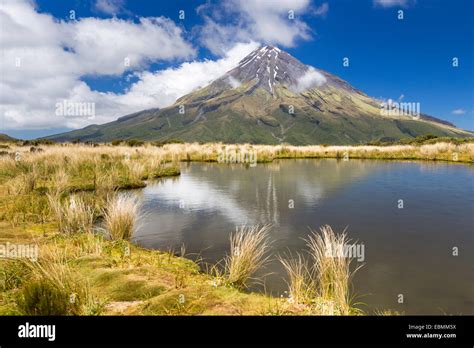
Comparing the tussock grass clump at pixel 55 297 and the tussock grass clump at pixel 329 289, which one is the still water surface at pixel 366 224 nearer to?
the tussock grass clump at pixel 329 289

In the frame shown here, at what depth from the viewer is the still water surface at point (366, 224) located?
21.5 ft

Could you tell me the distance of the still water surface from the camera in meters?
6.57

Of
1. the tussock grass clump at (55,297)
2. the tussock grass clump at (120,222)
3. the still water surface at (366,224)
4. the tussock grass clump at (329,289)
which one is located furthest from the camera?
the tussock grass clump at (120,222)

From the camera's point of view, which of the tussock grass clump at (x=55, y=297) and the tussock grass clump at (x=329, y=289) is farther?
the tussock grass clump at (x=329, y=289)

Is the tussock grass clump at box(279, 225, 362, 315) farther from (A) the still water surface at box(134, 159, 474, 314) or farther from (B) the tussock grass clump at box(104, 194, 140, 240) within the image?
(B) the tussock grass clump at box(104, 194, 140, 240)

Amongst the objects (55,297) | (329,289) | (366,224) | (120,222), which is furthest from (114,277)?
(366,224)

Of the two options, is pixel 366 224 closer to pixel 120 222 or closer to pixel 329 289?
pixel 329 289

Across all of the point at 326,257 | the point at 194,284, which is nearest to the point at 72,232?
the point at 194,284

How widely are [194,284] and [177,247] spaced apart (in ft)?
9.81

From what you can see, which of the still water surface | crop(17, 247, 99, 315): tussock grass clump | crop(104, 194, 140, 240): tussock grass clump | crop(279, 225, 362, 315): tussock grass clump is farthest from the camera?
crop(104, 194, 140, 240): tussock grass clump

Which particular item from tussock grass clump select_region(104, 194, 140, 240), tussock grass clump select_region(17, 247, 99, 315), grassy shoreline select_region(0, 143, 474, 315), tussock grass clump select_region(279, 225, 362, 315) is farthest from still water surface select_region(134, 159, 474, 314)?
tussock grass clump select_region(17, 247, 99, 315)

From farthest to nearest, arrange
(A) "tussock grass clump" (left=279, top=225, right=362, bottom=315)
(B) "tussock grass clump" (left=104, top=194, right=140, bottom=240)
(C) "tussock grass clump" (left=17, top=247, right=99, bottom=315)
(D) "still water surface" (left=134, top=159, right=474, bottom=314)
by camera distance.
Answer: (B) "tussock grass clump" (left=104, top=194, right=140, bottom=240), (D) "still water surface" (left=134, top=159, right=474, bottom=314), (A) "tussock grass clump" (left=279, top=225, right=362, bottom=315), (C) "tussock grass clump" (left=17, top=247, right=99, bottom=315)

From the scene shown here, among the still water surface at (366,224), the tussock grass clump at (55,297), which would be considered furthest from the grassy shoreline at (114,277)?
the still water surface at (366,224)
